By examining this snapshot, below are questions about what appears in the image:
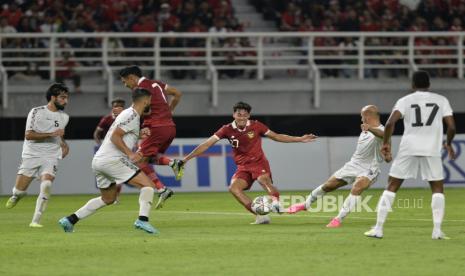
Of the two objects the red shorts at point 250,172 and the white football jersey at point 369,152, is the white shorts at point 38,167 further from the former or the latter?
the white football jersey at point 369,152

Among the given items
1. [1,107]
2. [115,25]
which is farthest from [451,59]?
[1,107]

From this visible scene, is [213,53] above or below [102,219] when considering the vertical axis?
above

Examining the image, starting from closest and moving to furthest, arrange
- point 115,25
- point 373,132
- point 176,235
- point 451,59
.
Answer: point 176,235 < point 373,132 < point 115,25 < point 451,59

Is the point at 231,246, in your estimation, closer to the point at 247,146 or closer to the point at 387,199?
the point at 387,199

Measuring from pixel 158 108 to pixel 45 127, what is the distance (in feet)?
6.81

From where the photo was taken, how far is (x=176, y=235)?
1578 centimetres

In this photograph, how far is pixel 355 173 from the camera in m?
18.2

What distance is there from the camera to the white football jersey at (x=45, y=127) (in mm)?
18312

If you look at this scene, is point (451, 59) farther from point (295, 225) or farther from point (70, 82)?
point (295, 225)

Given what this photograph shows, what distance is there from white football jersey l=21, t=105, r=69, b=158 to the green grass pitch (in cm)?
106

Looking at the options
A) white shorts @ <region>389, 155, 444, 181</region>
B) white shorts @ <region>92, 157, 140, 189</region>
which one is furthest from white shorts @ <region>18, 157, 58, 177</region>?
white shorts @ <region>389, 155, 444, 181</region>

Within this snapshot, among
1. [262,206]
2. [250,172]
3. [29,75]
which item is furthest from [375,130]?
[29,75]

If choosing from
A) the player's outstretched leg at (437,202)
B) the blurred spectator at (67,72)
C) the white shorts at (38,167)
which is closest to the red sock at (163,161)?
the white shorts at (38,167)

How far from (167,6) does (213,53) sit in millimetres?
2332
